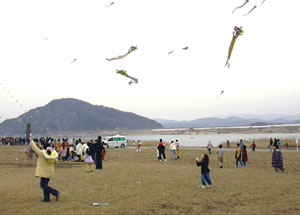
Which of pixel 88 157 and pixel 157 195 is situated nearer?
pixel 157 195

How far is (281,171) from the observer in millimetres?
18344

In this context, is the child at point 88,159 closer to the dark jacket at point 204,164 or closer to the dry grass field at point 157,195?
the dry grass field at point 157,195

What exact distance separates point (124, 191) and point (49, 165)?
3.36m

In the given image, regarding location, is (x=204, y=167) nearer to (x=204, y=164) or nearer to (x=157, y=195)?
(x=204, y=164)

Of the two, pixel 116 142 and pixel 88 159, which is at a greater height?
pixel 88 159

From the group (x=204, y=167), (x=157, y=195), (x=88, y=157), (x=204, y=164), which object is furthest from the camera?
(x=88, y=157)

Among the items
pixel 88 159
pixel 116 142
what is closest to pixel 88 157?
pixel 88 159

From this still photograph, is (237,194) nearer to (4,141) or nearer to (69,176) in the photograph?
(69,176)

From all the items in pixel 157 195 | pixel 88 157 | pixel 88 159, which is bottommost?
pixel 157 195

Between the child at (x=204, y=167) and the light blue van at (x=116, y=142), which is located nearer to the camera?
the child at (x=204, y=167)

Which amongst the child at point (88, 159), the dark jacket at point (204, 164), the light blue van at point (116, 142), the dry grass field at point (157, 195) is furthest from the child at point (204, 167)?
the light blue van at point (116, 142)

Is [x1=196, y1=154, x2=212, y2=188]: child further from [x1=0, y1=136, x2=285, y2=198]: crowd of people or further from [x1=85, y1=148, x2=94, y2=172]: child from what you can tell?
[x1=85, y1=148, x2=94, y2=172]: child

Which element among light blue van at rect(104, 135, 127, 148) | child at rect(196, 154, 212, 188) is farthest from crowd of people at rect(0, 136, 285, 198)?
light blue van at rect(104, 135, 127, 148)

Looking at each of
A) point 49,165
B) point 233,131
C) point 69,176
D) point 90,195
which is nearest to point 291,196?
point 90,195
